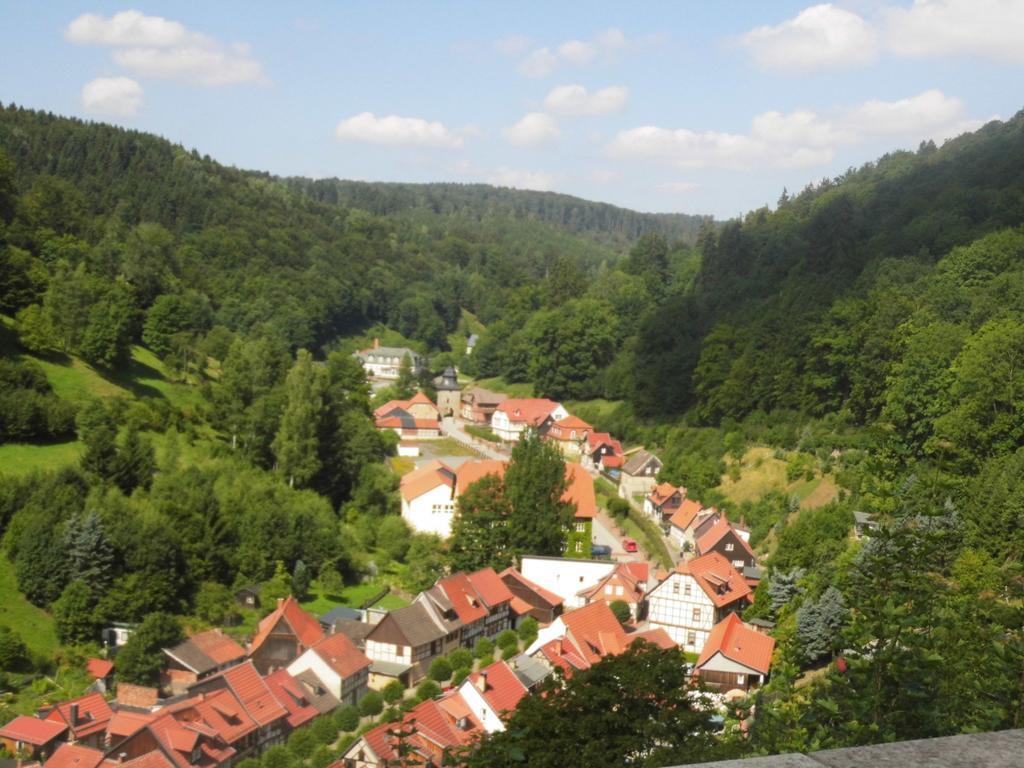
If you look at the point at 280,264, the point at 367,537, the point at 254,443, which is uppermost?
the point at 280,264

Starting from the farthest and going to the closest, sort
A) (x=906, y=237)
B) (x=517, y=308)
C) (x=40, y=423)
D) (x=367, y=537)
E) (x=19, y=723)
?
(x=517, y=308) < (x=906, y=237) < (x=367, y=537) < (x=40, y=423) < (x=19, y=723)

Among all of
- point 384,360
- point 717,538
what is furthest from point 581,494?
point 384,360

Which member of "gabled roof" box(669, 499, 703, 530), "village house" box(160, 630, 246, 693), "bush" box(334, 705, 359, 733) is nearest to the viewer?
"bush" box(334, 705, 359, 733)

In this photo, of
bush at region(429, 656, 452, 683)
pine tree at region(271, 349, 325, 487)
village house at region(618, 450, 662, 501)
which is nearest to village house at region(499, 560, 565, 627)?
bush at region(429, 656, 452, 683)

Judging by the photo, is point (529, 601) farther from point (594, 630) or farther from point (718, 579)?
point (718, 579)

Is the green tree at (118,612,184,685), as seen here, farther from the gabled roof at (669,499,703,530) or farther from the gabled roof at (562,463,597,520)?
the gabled roof at (669,499,703,530)

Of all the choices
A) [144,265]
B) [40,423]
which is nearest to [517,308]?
[144,265]

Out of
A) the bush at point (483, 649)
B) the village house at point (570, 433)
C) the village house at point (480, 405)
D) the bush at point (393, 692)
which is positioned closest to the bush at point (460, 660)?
the bush at point (483, 649)

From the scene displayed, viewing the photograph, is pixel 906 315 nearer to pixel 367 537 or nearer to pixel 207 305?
pixel 367 537
